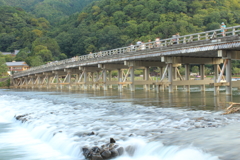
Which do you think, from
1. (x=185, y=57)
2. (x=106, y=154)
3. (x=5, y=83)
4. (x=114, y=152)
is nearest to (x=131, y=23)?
(x=5, y=83)

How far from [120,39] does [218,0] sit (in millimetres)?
48575

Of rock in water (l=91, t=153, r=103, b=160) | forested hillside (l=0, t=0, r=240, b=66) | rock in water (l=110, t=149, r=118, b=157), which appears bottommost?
rock in water (l=91, t=153, r=103, b=160)

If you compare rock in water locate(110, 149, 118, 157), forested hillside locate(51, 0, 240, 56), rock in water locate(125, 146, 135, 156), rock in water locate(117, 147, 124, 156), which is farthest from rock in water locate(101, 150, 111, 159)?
forested hillside locate(51, 0, 240, 56)

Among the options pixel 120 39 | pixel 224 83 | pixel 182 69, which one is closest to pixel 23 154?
pixel 224 83

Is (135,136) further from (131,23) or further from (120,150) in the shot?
(131,23)

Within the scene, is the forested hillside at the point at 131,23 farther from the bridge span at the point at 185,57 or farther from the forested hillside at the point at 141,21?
the bridge span at the point at 185,57

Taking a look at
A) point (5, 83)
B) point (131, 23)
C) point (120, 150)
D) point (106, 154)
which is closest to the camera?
point (106, 154)

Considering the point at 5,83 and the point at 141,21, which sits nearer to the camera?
the point at 5,83

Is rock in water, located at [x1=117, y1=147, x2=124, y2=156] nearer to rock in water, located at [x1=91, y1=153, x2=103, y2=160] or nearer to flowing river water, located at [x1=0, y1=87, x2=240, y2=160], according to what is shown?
flowing river water, located at [x1=0, y1=87, x2=240, y2=160]

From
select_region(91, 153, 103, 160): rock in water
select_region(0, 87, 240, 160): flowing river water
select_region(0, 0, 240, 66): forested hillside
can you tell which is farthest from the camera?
select_region(0, 0, 240, 66): forested hillside

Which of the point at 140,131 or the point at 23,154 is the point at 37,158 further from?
the point at 140,131

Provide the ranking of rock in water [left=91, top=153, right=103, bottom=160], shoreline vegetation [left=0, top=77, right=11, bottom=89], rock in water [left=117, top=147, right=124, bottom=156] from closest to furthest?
rock in water [left=91, top=153, right=103, bottom=160] < rock in water [left=117, top=147, right=124, bottom=156] < shoreline vegetation [left=0, top=77, right=11, bottom=89]

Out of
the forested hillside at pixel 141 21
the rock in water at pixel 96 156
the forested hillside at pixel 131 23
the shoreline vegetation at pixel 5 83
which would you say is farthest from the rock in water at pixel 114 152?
the forested hillside at pixel 141 21

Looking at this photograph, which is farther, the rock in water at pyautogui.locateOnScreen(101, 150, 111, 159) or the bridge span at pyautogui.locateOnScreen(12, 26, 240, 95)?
the bridge span at pyautogui.locateOnScreen(12, 26, 240, 95)
